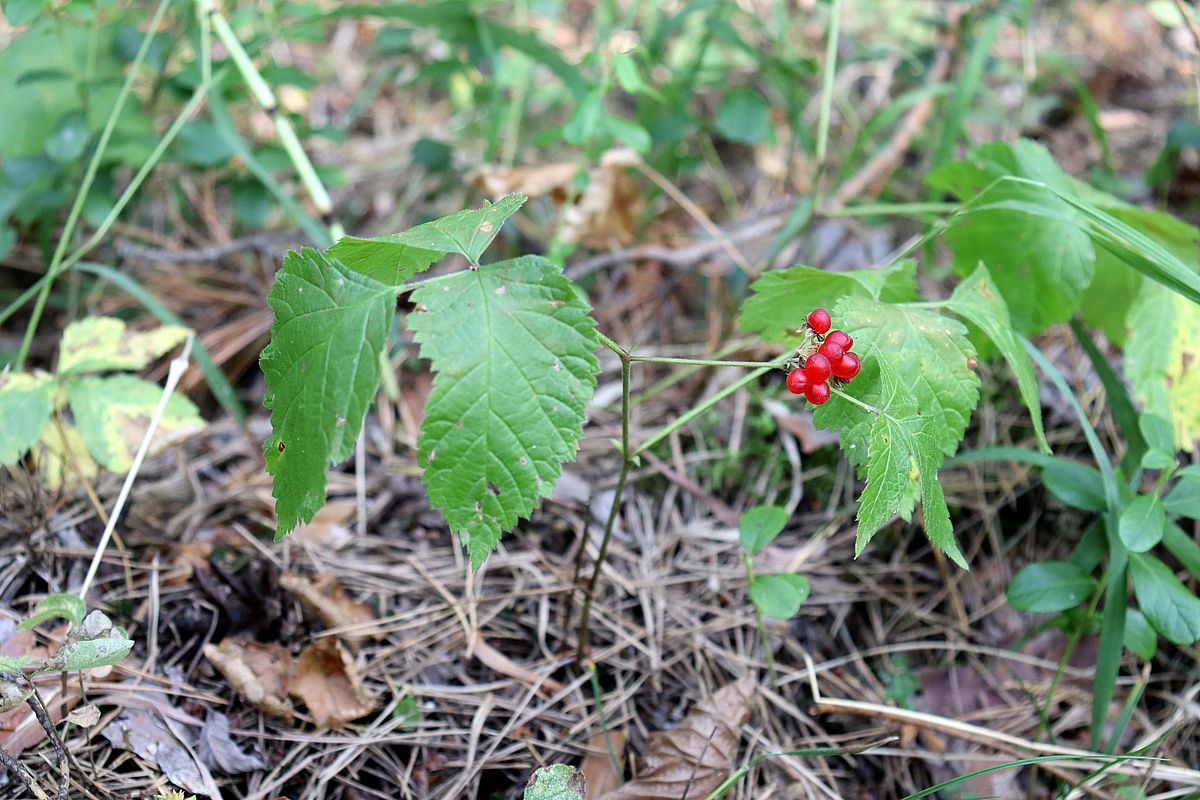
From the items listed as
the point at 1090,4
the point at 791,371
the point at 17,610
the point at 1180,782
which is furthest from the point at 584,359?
the point at 1090,4

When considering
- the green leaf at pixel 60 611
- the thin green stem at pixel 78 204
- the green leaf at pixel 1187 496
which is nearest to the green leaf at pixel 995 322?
the green leaf at pixel 1187 496

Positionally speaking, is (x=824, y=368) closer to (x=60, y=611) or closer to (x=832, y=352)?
(x=832, y=352)

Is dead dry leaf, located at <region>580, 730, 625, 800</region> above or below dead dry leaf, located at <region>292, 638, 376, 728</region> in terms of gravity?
below

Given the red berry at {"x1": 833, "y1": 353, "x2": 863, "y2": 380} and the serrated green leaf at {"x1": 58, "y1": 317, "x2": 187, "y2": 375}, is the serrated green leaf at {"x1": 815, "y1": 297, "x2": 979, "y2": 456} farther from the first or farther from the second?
the serrated green leaf at {"x1": 58, "y1": 317, "x2": 187, "y2": 375}

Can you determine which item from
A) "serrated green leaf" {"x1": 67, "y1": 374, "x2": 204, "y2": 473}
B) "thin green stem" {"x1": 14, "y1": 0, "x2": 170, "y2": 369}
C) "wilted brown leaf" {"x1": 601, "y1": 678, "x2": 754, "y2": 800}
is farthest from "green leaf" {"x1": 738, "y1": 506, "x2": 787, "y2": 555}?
"thin green stem" {"x1": 14, "y1": 0, "x2": 170, "y2": 369}

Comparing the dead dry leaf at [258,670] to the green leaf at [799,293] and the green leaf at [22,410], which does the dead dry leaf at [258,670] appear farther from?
the green leaf at [799,293]

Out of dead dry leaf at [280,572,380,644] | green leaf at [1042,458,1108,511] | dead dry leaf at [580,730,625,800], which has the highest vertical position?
green leaf at [1042,458,1108,511]
